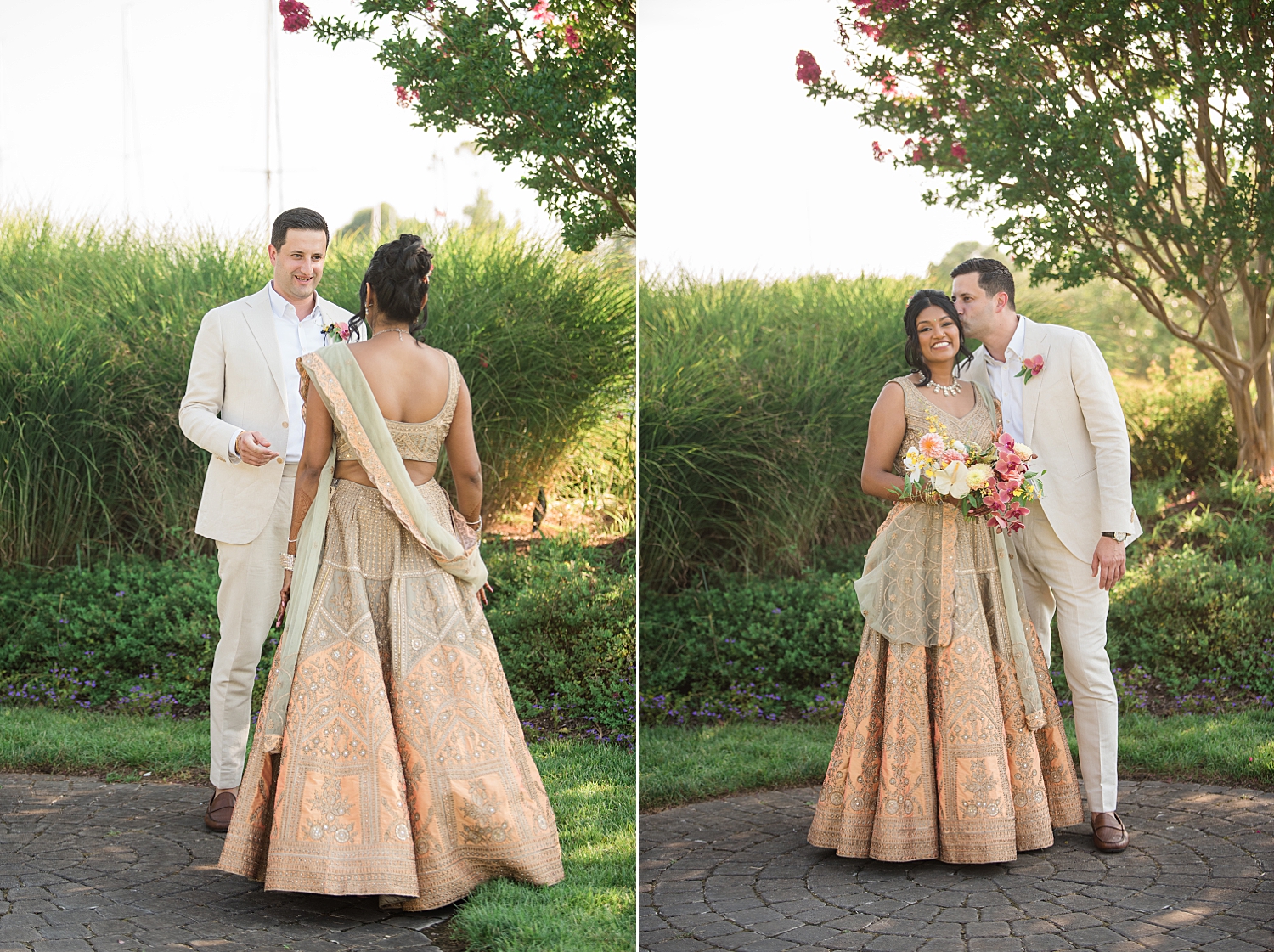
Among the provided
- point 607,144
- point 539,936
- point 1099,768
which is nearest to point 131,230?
point 607,144

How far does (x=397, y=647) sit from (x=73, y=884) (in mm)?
1244

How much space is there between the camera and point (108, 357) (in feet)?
21.9

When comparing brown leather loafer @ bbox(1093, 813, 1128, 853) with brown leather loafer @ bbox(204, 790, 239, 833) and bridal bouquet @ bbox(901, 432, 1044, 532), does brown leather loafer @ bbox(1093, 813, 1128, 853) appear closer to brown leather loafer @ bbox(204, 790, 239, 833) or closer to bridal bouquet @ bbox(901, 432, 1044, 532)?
bridal bouquet @ bbox(901, 432, 1044, 532)

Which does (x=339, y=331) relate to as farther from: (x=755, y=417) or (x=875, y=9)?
(x=875, y=9)

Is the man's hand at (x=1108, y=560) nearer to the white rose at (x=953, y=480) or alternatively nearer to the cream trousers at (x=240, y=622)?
the white rose at (x=953, y=480)

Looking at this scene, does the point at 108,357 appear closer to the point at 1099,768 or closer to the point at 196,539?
the point at 196,539

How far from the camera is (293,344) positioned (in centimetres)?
388

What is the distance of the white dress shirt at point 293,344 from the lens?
3.83m

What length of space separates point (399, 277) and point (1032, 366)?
2086mm

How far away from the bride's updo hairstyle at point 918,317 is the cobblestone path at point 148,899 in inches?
86.5

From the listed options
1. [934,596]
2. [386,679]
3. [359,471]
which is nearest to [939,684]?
[934,596]

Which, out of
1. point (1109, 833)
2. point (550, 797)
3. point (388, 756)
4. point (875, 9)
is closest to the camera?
point (388, 756)

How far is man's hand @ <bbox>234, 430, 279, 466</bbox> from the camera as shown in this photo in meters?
3.64

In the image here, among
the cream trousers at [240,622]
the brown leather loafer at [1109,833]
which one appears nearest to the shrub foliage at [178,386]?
the cream trousers at [240,622]
